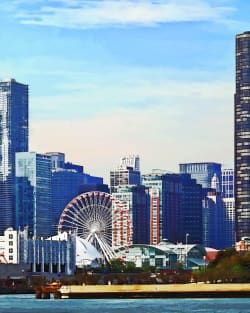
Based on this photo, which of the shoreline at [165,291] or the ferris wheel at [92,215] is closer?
the shoreline at [165,291]

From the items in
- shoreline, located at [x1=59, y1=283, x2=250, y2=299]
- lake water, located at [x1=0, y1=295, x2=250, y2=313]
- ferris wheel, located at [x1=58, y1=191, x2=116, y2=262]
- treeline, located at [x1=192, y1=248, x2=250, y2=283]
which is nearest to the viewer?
lake water, located at [x1=0, y1=295, x2=250, y2=313]

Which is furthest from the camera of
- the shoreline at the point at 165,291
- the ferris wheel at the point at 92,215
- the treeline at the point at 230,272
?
the ferris wheel at the point at 92,215

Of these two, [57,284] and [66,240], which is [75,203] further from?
[57,284]

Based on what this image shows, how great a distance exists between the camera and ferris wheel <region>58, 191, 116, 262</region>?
167125 millimetres

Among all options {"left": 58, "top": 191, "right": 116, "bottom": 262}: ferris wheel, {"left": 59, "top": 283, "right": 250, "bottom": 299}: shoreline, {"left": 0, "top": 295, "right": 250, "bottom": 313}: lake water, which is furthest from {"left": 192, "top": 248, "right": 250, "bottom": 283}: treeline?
{"left": 58, "top": 191, "right": 116, "bottom": 262}: ferris wheel

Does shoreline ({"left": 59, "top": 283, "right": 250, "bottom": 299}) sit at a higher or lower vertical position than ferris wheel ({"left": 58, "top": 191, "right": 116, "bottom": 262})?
lower

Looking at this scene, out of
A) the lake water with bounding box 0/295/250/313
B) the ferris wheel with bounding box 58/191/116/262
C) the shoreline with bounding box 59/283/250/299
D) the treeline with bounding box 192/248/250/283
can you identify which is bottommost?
the lake water with bounding box 0/295/250/313

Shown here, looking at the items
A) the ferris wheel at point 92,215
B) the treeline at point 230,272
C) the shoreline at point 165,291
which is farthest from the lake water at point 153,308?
the ferris wheel at point 92,215

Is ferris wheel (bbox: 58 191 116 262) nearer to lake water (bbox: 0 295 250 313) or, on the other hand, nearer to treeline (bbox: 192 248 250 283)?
treeline (bbox: 192 248 250 283)

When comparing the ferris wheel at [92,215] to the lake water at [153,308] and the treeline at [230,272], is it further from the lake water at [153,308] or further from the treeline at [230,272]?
the lake water at [153,308]

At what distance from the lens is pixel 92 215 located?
167m

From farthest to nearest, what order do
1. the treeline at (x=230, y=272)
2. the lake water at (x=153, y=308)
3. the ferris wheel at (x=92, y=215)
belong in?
the ferris wheel at (x=92, y=215)
the treeline at (x=230, y=272)
the lake water at (x=153, y=308)

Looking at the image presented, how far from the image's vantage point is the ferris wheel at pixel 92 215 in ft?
548

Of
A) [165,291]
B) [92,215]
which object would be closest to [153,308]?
[165,291]
